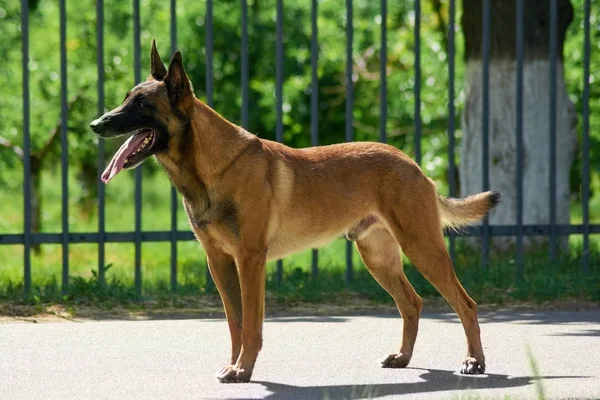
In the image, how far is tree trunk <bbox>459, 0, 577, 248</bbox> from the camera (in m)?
10.7

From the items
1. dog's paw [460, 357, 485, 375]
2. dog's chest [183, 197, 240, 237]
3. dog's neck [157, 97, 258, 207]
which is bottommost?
dog's paw [460, 357, 485, 375]

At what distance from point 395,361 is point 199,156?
5.43 feet

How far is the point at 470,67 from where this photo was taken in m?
11.0

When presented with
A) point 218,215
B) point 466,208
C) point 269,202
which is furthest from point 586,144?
point 218,215

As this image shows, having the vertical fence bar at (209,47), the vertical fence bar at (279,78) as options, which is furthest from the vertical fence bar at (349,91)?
the vertical fence bar at (209,47)

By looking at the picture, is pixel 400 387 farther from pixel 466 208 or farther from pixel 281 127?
pixel 281 127

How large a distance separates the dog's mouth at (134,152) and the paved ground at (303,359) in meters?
1.14

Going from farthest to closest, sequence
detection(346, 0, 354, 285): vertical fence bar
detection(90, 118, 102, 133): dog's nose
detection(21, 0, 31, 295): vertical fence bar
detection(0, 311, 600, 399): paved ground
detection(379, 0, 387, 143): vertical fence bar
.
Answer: detection(379, 0, 387, 143): vertical fence bar < detection(346, 0, 354, 285): vertical fence bar < detection(21, 0, 31, 295): vertical fence bar < detection(90, 118, 102, 133): dog's nose < detection(0, 311, 600, 399): paved ground

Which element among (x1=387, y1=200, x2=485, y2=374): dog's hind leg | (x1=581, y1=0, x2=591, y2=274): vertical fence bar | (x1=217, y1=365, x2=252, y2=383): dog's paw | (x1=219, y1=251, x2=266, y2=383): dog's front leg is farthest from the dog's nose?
(x1=581, y1=0, x2=591, y2=274): vertical fence bar

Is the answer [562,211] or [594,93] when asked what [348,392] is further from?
[594,93]

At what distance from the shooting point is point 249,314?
6.09 meters

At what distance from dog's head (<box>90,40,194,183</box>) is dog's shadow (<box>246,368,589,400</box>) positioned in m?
1.37

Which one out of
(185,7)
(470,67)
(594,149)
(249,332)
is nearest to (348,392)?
(249,332)

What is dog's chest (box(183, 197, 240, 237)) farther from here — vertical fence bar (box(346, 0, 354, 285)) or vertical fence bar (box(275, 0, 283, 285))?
vertical fence bar (box(346, 0, 354, 285))
